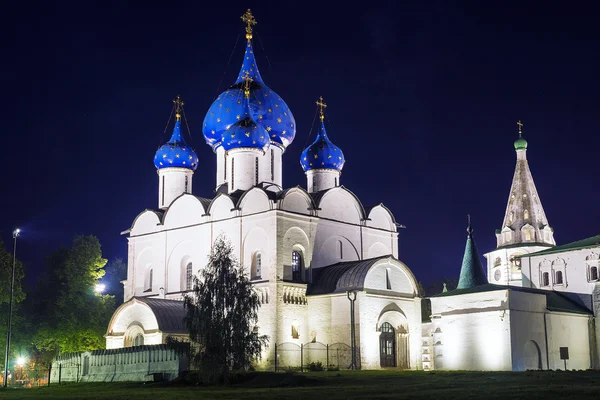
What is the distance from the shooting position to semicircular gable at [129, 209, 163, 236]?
128 ft

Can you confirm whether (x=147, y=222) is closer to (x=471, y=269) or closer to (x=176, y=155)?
(x=176, y=155)

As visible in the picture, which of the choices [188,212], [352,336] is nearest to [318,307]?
[352,336]

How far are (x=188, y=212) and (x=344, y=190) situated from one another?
23.7 feet

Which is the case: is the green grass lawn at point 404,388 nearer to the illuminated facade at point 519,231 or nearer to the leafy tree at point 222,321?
the leafy tree at point 222,321

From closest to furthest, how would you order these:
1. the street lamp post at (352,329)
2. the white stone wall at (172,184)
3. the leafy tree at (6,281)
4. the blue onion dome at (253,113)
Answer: the street lamp post at (352,329)
the leafy tree at (6,281)
the blue onion dome at (253,113)
the white stone wall at (172,184)

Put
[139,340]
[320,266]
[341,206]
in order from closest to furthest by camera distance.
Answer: [139,340] < [320,266] < [341,206]

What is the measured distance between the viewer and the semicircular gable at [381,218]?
3838 centimetres

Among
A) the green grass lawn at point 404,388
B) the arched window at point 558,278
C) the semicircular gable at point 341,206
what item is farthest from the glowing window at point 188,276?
the arched window at point 558,278

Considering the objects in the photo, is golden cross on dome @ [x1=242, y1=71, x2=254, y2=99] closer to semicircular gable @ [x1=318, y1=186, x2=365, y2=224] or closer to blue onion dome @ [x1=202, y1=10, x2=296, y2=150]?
blue onion dome @ [x1=202, y1=10, x2=296, y2=150]

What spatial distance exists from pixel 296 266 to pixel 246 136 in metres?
6.39

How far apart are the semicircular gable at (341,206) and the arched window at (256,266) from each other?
11.0 ft

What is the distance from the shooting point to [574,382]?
1891cm

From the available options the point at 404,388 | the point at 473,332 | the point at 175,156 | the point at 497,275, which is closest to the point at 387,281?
the point at 473,332

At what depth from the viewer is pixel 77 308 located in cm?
4031
